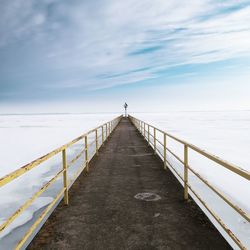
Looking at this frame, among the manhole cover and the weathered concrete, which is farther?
the manhole cover

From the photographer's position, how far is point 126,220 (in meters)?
4.32

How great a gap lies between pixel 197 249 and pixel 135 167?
5.24 m

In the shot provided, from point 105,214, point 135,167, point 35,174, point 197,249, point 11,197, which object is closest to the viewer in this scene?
point 197,249

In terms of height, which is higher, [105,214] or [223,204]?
[105,214]

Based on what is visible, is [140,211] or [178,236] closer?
[178,236]

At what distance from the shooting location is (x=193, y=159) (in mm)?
13578

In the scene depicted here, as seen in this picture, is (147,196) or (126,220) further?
(147,196)

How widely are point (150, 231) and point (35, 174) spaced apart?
25.0ft

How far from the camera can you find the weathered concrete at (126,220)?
11.7ft

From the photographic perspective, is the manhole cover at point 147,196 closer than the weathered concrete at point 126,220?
No

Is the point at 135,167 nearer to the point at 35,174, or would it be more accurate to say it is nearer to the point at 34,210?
the point at 34,210

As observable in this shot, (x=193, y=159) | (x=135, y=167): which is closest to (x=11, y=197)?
(x=135, y=167)

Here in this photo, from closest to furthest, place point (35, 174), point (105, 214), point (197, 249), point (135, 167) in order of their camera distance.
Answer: point (197, 249) < point (105, 214) < point (135, 167) < point (35, 174)

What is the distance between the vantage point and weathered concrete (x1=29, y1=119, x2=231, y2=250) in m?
3.58
